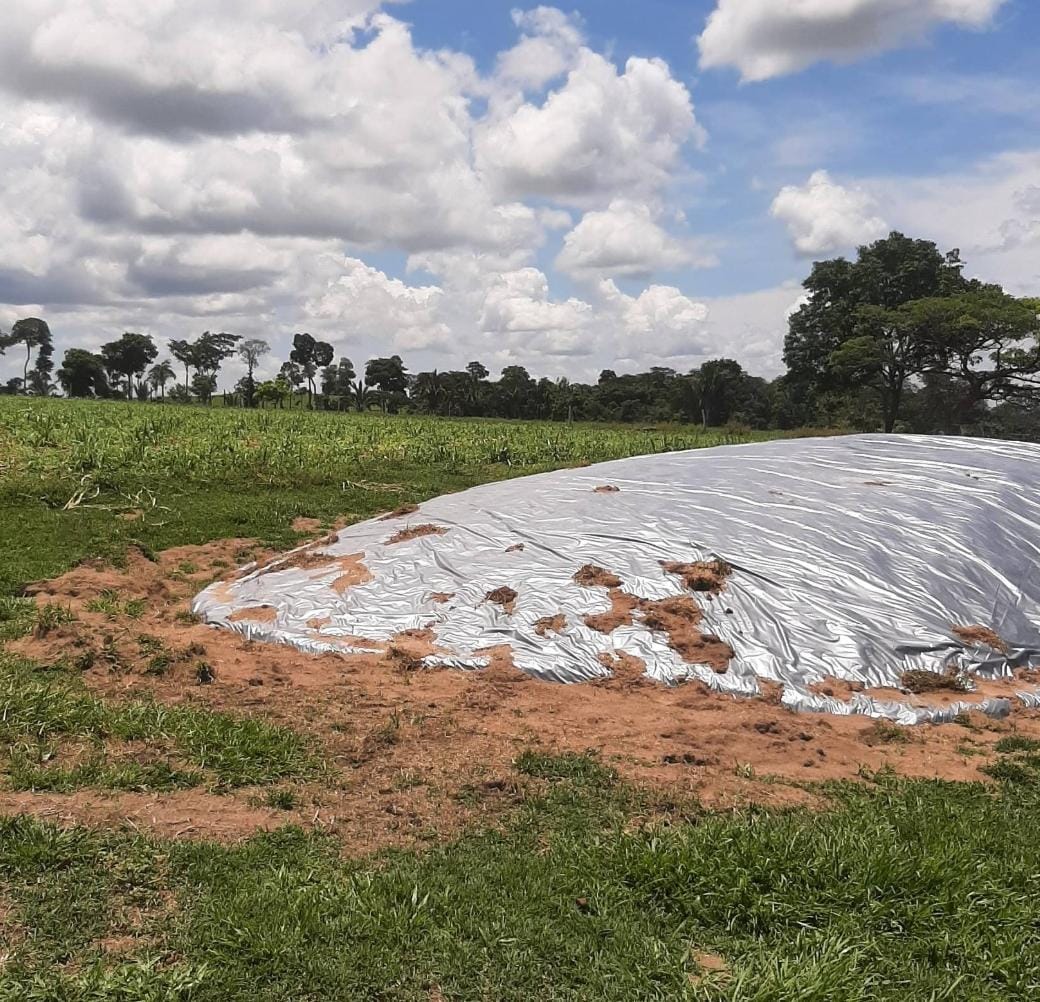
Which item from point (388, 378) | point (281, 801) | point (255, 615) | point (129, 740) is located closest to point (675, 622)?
point (281, 801)

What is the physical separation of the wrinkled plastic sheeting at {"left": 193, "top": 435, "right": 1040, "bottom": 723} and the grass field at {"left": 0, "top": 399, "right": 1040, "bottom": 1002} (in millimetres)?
1334

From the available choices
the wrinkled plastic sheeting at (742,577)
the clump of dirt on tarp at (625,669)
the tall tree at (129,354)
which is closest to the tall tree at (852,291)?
the wrinkled plastic sheeting at (742,577)

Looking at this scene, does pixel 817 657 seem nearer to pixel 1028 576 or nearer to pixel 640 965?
pixel 1028 576

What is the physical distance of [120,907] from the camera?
277 cm

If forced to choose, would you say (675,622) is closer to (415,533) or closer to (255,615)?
(415,533)

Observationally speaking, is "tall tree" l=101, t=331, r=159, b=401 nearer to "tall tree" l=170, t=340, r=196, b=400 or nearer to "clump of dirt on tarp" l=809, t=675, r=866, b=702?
"tall tree" l=170, t=340, r=196, b=400

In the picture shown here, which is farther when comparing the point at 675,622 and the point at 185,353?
the point at 185,353

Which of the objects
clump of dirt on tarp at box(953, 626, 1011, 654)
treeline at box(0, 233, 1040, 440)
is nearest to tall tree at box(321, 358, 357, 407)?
treeline at box(0, 233, 1040, 440)

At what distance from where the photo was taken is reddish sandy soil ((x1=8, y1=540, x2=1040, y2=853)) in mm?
3576

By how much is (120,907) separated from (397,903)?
93cm

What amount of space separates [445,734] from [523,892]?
1.64 meters

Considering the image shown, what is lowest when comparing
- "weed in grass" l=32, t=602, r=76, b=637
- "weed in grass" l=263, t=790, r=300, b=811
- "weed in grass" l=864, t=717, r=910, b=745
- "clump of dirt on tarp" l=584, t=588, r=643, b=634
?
"weed in grass" l=263, t=790, r=300, b=811

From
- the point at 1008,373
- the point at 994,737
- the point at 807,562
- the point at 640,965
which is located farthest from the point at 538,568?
the point at 1008,373

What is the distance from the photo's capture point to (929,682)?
215 inches
